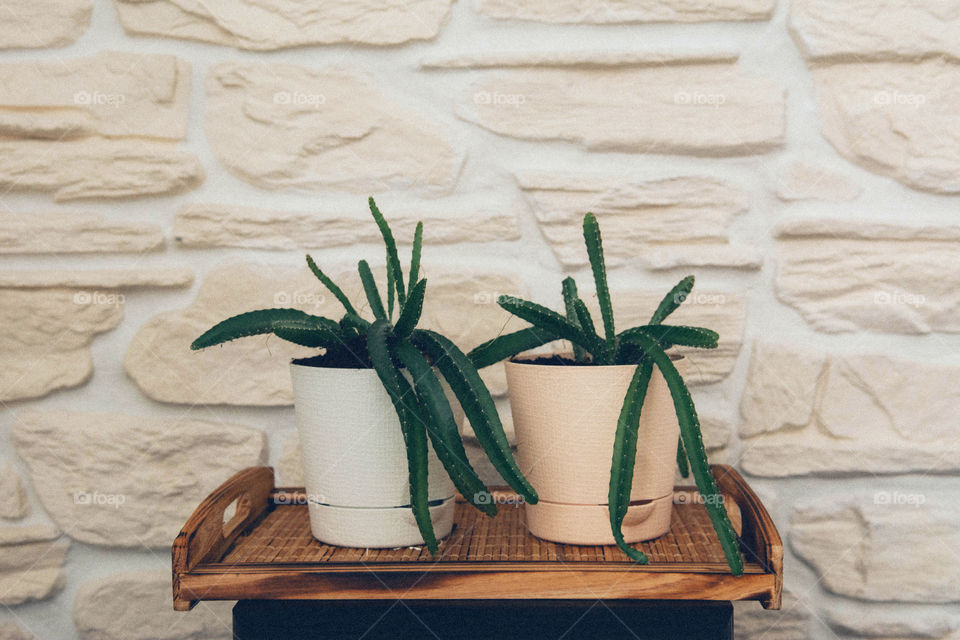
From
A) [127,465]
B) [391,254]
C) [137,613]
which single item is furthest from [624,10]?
[137,613]

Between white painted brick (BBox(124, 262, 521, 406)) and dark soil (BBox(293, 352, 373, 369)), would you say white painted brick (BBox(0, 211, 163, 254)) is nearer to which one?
white painted brick (BBox(124, 262, 521, 406))

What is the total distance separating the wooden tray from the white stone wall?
0.30 metres

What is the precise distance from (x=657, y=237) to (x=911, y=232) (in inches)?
13.3

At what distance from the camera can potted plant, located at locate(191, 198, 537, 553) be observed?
735 millimetres

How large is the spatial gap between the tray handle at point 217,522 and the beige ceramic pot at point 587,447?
33 centimetres

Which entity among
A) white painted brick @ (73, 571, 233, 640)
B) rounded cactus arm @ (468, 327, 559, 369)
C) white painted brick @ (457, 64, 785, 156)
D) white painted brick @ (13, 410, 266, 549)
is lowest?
white painted brick @ (73, 571, 233, 640)

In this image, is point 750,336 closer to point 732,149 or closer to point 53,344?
point 732,149

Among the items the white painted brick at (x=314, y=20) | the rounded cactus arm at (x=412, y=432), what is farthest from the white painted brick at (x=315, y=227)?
the rounded cactus arm at (x=412, y=432)

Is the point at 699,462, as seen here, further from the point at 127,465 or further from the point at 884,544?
the point at 127,465

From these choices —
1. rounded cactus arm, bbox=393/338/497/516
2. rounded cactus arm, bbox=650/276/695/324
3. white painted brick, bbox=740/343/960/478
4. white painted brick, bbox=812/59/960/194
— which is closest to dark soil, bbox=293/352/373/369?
rounded cactus arm, bbox=393/338/497/516

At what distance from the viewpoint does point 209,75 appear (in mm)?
1075

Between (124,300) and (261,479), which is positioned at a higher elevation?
(124,300)

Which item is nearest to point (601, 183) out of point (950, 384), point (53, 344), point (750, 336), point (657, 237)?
point (657, 237)

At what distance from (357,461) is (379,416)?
53mm
